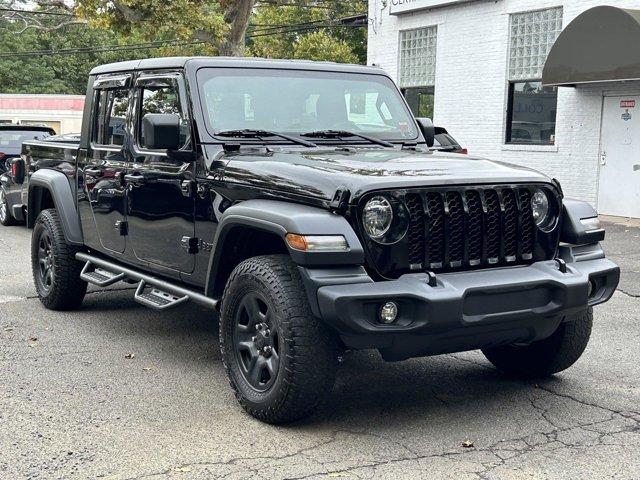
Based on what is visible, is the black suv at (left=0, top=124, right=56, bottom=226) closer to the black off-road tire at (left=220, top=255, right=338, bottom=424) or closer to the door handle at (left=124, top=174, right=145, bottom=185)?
the door handle at (left=124, top=174, right=145, bottom=185)

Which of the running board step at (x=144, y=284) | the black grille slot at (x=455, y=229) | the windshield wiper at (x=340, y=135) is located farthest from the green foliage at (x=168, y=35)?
the black grille slot at (x=455, y=229)

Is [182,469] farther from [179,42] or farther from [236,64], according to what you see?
[179,42]

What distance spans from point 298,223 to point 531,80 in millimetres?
13333

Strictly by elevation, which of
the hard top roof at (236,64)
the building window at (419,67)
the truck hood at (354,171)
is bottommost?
the truck hood at (354,171)

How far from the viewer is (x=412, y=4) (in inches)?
750

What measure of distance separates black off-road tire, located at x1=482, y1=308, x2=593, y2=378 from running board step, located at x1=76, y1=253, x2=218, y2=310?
1.92m

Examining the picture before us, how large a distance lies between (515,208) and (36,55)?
56656mm

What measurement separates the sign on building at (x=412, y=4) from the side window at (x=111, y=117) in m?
12.4

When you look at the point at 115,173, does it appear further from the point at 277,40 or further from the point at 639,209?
the point at 277,40

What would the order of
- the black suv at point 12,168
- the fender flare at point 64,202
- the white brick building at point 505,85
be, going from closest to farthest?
the fender flare at point 64,202 < the black suv at point 12,168 < the white brick building at point 505,85

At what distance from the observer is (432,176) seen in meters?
4.57

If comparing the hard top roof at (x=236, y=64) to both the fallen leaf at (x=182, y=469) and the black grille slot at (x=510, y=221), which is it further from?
the fallen leaf at (x=182, y=469)

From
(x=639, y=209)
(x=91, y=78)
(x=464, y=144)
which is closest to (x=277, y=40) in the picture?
(x=464, y=144)

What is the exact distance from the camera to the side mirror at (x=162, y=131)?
5301 mm
